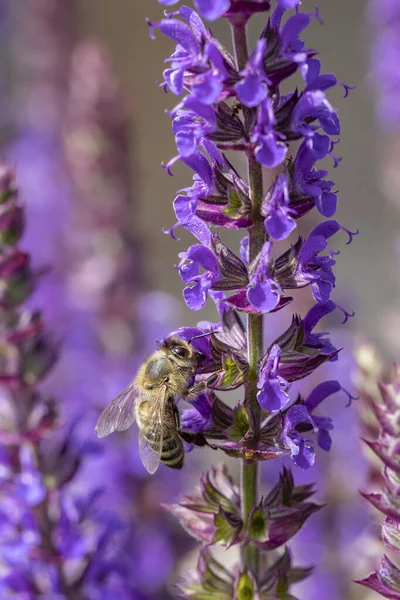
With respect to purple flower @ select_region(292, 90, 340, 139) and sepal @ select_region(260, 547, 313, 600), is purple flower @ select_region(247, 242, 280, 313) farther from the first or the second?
sepal @ select_region(260, 547, 313, 600)

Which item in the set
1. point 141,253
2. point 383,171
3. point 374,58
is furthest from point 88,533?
point 374,58

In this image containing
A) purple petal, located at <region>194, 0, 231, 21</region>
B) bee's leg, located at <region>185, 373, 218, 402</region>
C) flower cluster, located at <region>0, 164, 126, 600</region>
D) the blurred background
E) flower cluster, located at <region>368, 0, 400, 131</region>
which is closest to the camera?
purple petal, located at <region>194, 0, 231, 21</region>

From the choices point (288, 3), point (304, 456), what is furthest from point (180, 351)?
point (288, 3)

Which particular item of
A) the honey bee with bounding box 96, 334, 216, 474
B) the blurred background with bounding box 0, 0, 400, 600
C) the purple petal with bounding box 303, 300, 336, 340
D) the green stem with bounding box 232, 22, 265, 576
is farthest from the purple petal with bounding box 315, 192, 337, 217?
the blurred background with bounding box 0, 0, 400, 600

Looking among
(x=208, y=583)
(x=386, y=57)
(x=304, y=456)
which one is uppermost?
(x=386, y=57)

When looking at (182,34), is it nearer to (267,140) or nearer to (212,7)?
(212,7)

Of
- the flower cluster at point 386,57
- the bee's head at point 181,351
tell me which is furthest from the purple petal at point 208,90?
the flower cluster at point 386,57
